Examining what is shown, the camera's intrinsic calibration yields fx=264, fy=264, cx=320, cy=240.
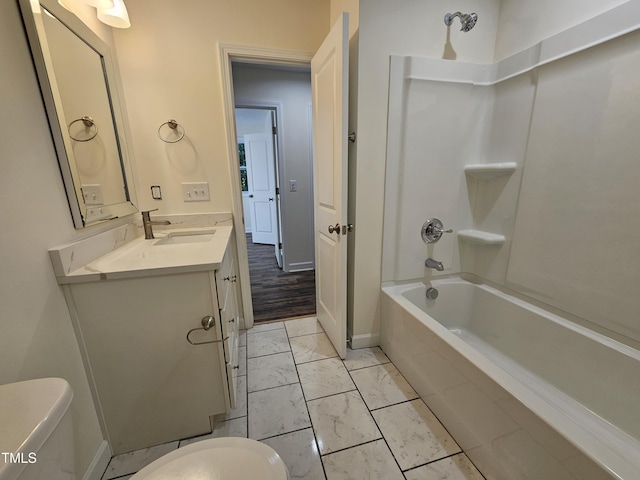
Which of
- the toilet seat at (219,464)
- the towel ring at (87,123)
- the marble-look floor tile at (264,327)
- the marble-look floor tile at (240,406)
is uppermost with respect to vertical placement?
the towel ring at (87,123)

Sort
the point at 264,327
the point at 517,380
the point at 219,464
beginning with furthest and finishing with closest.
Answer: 1. the point at 264,327
2. the point at 517,380
3. the point at 219,464

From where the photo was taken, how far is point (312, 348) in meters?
1.91

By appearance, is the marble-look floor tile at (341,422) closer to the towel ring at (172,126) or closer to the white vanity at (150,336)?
the white vanity at (150,336)

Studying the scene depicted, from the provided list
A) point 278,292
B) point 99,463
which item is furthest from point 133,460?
point 278,292

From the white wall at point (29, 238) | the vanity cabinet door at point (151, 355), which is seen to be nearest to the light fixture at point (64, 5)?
the white wall at point (29, 238)

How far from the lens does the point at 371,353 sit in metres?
1.86

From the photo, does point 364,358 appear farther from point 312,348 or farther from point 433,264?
point 433,264

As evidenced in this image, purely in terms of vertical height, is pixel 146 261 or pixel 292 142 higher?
pixel 292 142

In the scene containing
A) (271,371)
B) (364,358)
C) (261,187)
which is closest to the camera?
(271,371)

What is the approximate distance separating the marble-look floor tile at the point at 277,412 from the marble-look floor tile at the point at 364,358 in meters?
0.39

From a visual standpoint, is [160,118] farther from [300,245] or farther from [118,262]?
[300,245]

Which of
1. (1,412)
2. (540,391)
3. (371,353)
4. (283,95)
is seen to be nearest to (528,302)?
(540,391)

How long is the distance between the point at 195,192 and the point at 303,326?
1340 millimetres

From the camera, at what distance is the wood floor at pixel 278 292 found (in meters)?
2.47
